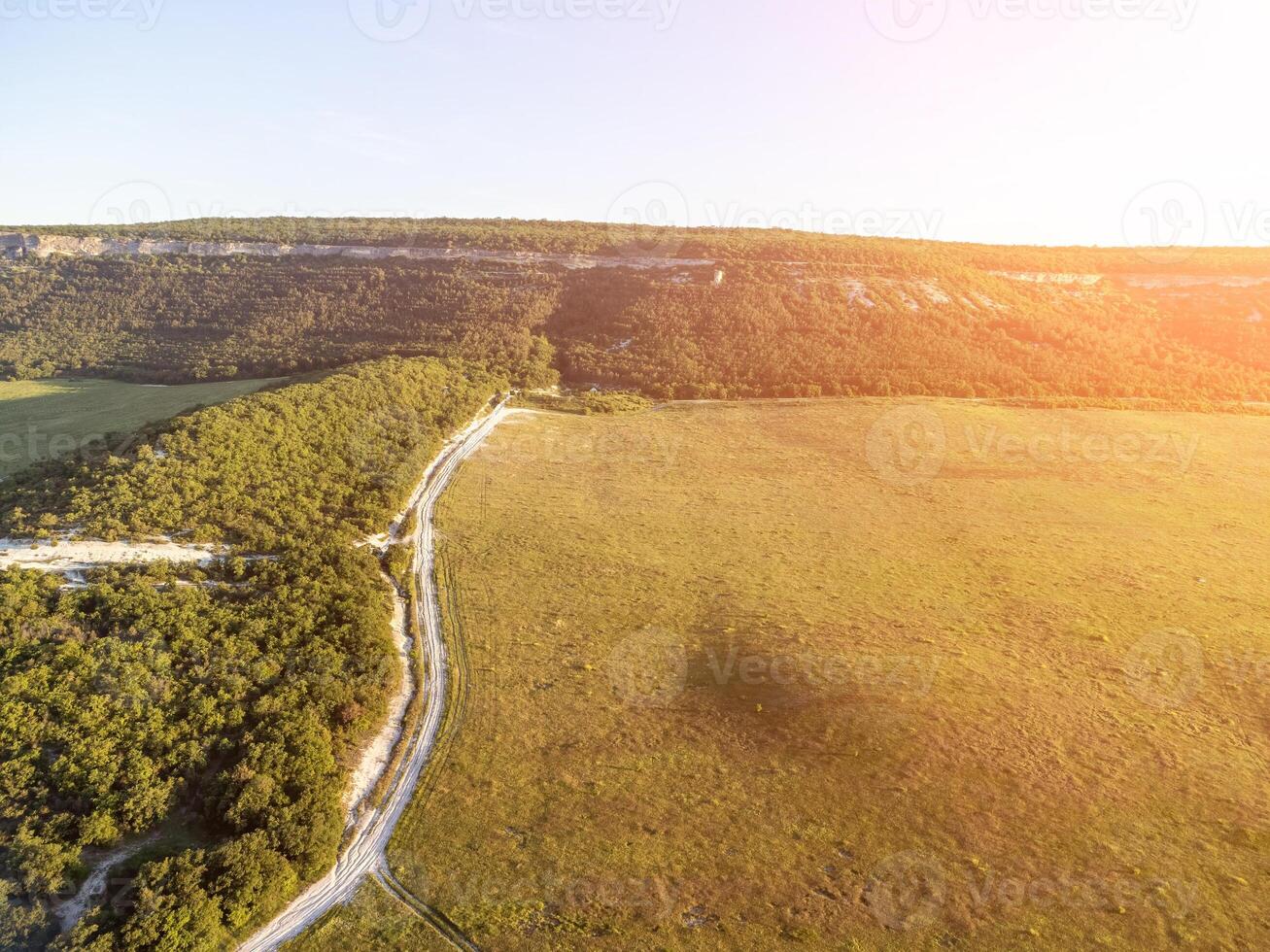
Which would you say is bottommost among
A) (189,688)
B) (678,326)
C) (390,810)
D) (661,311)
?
(390,810)

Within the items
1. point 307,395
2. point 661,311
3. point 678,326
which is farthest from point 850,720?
point 661,311

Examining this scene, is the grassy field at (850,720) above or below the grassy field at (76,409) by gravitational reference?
below

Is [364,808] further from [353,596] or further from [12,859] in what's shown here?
[353,596]

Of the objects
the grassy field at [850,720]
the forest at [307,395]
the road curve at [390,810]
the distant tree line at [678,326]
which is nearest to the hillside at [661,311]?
the distant tree line at [678,326]

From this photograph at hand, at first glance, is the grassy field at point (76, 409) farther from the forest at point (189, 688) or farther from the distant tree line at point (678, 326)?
the forest at point (189, 688)

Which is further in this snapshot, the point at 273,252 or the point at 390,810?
the point at 273,252

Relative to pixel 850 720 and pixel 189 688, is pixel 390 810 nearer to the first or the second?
pixel 189 688

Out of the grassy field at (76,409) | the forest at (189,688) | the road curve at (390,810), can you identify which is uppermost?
the grassy field at (76,409)

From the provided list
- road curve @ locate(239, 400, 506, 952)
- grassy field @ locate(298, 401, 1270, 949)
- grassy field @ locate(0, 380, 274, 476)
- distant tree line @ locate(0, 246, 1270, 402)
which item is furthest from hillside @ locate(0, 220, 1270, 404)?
road curve @ locate(239, 400, 506, 952)
